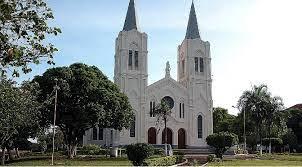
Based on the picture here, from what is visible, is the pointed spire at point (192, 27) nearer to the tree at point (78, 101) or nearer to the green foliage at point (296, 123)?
the green foliage at point (296, 123)

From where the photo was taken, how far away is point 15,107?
1335 inches

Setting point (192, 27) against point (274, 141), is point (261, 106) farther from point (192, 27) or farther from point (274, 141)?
point (192, 27)

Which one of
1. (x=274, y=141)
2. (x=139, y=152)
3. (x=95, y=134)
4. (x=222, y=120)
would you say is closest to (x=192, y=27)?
(x=274, y=141)

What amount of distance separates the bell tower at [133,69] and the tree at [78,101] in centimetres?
1566

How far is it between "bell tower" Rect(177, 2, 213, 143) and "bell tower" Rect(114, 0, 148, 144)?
6.77 meters

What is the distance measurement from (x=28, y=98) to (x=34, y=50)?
→ 1017 inches

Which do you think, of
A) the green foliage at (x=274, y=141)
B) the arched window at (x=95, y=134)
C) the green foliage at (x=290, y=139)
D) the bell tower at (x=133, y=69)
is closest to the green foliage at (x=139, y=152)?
the bell tower at (x=133, y=69)

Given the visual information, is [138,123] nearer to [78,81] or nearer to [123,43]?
[123,43]

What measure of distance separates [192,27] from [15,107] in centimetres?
4068

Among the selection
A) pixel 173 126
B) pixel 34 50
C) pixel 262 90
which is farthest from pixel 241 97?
pixel 34 50

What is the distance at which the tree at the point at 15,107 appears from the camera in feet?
103

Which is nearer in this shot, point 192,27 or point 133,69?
point 133,69

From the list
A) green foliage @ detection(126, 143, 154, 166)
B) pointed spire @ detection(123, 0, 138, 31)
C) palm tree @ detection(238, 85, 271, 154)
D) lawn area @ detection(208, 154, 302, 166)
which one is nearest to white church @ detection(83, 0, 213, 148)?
pointed spire @ detection(123, 0, 138, 31)

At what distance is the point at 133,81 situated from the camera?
208 feet
